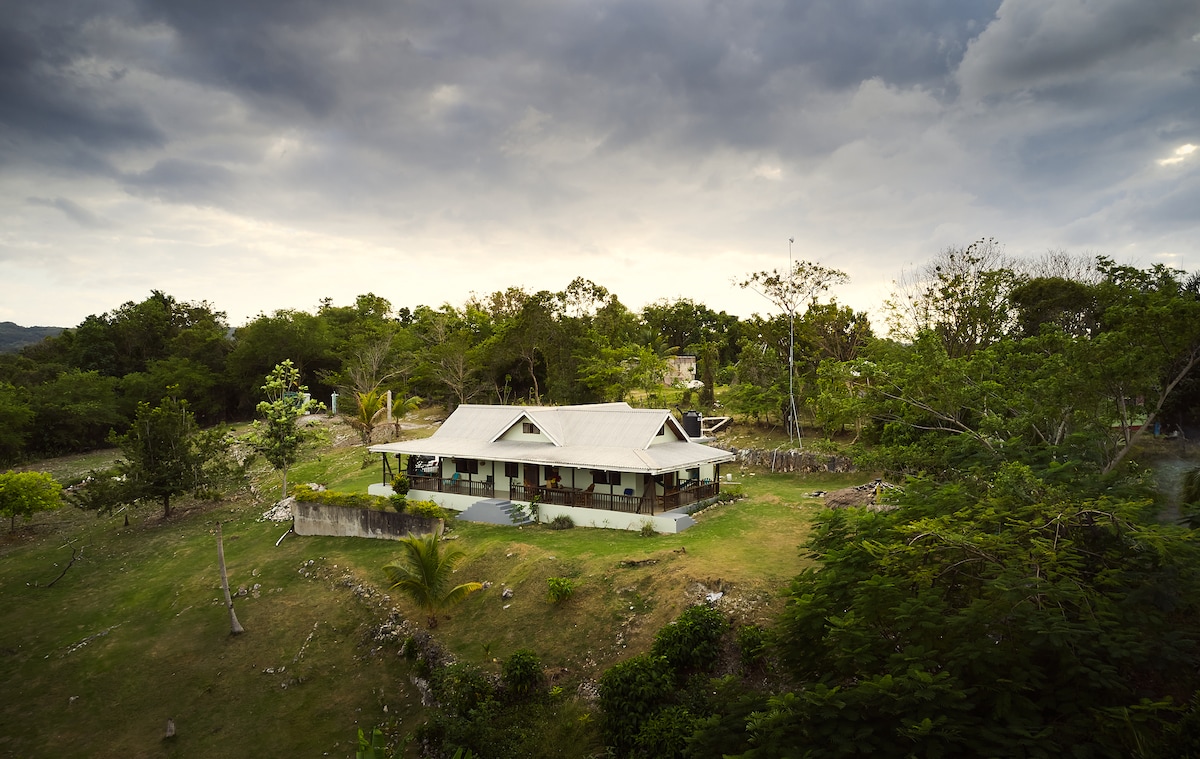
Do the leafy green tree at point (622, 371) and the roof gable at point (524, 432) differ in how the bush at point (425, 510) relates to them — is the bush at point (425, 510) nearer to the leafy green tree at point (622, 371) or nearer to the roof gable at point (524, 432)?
the roof gable at point (524, 432)

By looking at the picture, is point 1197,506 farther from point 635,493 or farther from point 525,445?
point 525,445

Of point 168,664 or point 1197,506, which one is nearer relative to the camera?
point 1197,506

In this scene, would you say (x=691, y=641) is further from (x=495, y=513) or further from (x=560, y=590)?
(x=495, y=513)

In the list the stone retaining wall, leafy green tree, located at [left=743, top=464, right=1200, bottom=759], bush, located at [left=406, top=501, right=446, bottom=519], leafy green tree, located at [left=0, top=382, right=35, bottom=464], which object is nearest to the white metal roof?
bush, located at [left=406, top=501, right=446, bottom=519]

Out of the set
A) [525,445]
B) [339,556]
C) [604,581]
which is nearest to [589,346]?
[525,445]

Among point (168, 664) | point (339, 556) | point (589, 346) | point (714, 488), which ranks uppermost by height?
point (589, 346)

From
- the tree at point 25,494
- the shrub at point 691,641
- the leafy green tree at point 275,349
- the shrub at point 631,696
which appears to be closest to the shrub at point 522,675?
the shrub at point 631,696

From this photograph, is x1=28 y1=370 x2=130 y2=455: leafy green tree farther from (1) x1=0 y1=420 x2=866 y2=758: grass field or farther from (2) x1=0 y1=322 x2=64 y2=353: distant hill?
(2) x1=0 y1=322 x2=64 y2=353: distant hill
